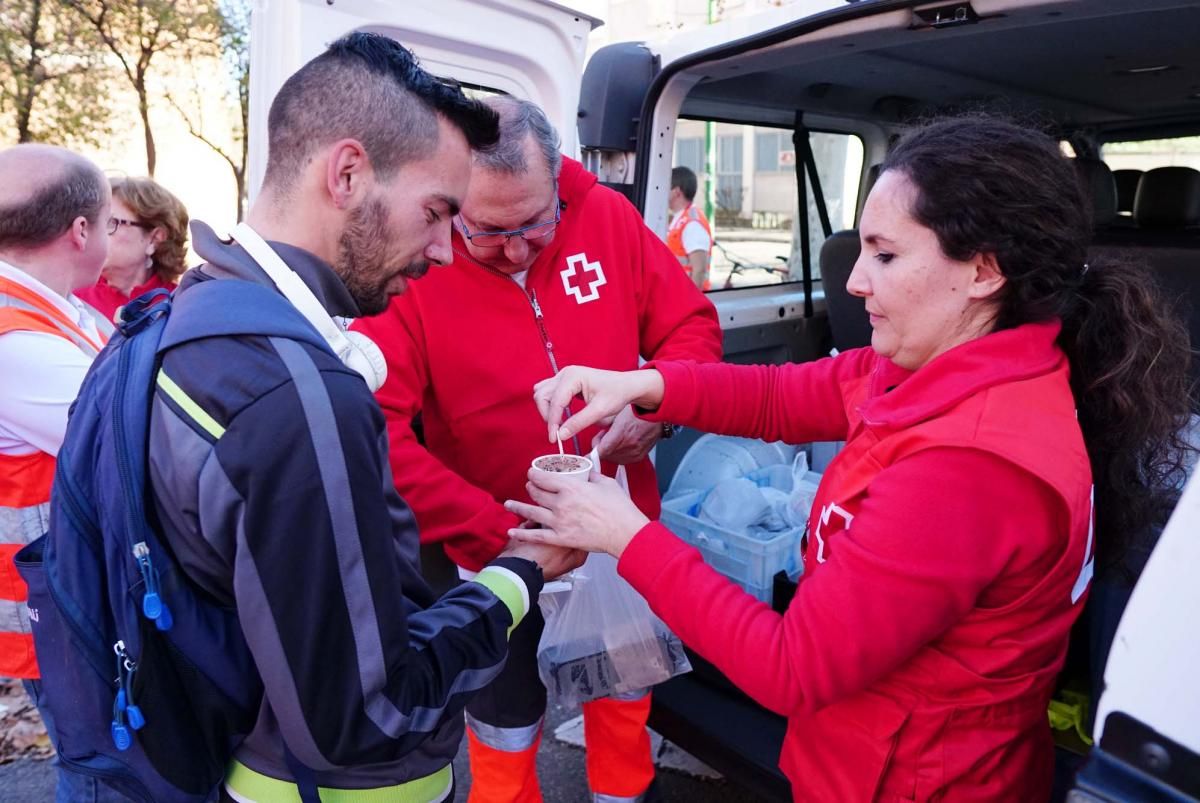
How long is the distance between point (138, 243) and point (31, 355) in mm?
1882

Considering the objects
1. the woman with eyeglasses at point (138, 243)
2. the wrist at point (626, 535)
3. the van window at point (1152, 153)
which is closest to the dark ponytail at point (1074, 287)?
the wrist at point (626, 535)

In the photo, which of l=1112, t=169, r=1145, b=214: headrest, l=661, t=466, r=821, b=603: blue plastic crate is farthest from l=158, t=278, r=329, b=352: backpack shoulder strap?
l=1112, t=169, r=1145, b=214: headrest

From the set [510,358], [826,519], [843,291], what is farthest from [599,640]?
[843,291]

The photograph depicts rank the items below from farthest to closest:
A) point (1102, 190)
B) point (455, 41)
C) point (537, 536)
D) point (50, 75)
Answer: point (50, 75), point (1102, 190), point (455, 41), point (537, 536)

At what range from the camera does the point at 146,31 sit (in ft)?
33.0

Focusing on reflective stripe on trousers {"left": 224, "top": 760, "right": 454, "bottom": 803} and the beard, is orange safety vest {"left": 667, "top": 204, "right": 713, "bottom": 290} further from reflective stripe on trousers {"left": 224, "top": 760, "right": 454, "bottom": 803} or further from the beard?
reflective stripe on trousers {"left": 224, "top": 760, "right": 454, "bottom": 803}

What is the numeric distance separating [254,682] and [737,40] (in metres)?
2.14

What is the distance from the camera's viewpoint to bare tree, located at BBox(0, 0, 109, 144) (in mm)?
9344

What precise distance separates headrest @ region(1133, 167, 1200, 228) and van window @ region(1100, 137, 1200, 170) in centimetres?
16

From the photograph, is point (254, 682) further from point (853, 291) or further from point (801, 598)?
point (853, 291)

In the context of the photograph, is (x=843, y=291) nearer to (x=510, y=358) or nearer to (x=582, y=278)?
(x=582, y=278)

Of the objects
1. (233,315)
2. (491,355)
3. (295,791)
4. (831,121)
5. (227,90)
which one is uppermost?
(227,90)

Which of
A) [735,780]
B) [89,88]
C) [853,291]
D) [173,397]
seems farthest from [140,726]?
[89,88]

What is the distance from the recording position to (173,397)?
1.08 metres
